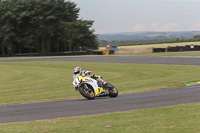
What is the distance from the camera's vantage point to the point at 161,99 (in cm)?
1146

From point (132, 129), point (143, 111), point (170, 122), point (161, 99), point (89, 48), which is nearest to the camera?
point (132, 129)

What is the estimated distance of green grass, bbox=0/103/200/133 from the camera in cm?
680

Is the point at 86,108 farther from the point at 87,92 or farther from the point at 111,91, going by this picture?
the point at 111,91

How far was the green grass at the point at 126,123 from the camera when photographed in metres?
6.80

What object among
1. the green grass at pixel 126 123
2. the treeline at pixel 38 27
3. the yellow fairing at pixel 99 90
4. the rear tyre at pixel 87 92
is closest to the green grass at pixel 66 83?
the rear tyre at pixel 87 92

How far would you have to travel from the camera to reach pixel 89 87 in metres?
12.2

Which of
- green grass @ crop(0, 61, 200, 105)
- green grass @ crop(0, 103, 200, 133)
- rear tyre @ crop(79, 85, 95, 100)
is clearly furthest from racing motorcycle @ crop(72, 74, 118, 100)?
green grass @ crop(0, 103, 200, 133)

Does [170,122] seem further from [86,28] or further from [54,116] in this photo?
[86,28]

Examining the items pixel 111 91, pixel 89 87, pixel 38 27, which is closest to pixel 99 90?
pixel 89 87

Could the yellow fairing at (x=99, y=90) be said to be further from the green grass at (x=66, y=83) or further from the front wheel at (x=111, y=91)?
the green grass at (x=66, y=83)

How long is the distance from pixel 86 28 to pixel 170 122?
59922mm

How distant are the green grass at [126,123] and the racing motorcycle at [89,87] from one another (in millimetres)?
3257

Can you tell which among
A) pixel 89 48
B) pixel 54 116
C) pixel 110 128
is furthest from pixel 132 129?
pixel 89 48

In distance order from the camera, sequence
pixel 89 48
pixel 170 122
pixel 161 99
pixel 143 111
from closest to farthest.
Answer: pixel 170 122
pixel 143 111
pixel 161 99
pixel 89 48
